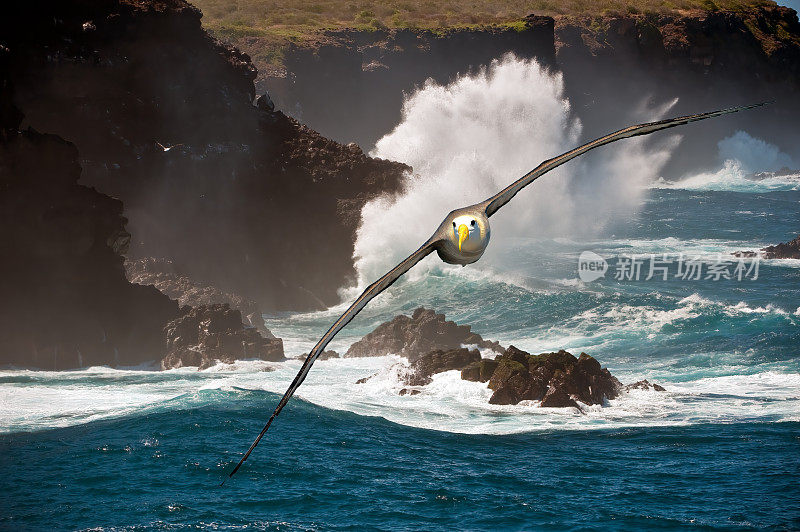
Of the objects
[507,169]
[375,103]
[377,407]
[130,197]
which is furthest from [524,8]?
[377,407]

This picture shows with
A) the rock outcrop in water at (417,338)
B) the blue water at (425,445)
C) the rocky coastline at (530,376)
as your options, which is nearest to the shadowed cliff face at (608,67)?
the rock outcrop in water at (417,338)

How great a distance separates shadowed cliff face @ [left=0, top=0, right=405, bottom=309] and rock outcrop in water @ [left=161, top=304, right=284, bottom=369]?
344 inches

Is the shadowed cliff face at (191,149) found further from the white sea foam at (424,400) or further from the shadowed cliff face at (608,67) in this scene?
the shadowed cliff face at (608,67)

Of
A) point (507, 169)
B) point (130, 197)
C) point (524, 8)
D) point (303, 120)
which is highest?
point (524, 8)

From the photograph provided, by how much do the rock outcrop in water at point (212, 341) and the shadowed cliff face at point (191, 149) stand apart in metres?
8.73

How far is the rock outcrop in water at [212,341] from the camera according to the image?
1337 inches

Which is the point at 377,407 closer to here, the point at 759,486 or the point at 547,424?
the point at 547,424

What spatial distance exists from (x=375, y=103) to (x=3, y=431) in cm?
7505

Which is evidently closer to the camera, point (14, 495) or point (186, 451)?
point (14, 495)

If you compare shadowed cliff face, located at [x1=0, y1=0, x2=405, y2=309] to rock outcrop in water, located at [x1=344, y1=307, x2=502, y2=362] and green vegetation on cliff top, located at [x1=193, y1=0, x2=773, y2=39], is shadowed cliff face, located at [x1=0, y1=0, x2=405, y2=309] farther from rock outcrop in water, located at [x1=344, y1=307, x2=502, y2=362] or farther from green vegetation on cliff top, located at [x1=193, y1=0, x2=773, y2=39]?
green vegetation on cliff top, located at [x1=193, y1=0, x2=773, y2=39]

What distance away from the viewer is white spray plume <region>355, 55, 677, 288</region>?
5381 centimetres

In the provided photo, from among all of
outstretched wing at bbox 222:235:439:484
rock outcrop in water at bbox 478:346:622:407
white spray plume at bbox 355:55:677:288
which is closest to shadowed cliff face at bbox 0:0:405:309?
white spray plume at bbox 355:55:677:288

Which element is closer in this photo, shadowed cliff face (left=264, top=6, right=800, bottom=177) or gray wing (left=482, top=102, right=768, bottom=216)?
gray wing (left=482, top=102, right=768, bottom=216)

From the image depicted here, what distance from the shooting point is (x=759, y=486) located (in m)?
19.8
